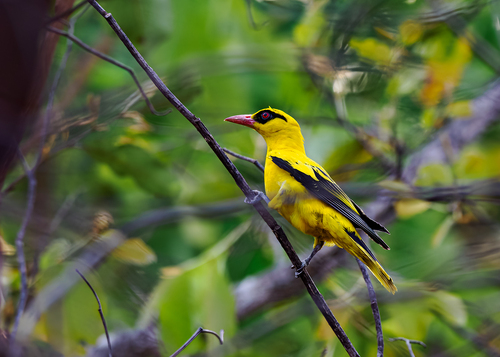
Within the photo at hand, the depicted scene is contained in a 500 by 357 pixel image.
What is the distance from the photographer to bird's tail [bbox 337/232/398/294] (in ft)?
5.26

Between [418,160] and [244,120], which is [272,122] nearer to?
[244,120]

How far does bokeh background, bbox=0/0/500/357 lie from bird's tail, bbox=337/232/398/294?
216 millimetres

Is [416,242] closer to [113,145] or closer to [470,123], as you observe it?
[470,123]

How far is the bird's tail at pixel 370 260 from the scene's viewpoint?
160cm

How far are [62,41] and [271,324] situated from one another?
274 cm

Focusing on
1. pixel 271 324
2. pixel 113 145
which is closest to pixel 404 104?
pixel 271 324

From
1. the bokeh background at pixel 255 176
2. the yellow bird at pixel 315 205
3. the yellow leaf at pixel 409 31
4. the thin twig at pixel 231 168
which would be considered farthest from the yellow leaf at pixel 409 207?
the thin twig at pixel 231 168

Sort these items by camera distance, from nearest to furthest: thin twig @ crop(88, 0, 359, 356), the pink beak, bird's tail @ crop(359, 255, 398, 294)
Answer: thin twig @ crop(88, 0, 359, 356) < bird's tail @ crop(359, 255, 398, 294) < the pink beak

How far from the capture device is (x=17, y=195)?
3.01 meters

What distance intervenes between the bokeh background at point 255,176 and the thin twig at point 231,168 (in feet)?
0.95

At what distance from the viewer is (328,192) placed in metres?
1.86

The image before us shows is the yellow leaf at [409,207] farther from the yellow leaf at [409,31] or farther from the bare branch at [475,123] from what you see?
the yellow leaf at [409,31]

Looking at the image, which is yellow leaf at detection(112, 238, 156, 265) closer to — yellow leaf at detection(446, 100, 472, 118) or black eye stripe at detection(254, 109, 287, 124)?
black eye stripe at detection(254, 109, 287, 124)

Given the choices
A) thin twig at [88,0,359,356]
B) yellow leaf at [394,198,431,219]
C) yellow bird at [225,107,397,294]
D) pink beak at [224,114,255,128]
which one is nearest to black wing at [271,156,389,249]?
yellow bird at [225,107,397,294]
